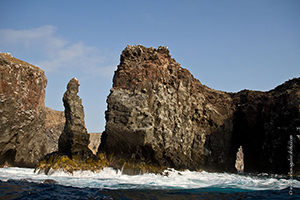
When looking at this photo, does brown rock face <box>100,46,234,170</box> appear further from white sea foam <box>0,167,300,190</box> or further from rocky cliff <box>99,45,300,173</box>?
white sea foam <box>0,167,300,190</box>

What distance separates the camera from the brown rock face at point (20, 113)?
32.3 m

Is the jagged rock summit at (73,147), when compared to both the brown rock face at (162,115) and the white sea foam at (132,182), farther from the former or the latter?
the brown rock face at (162,115)

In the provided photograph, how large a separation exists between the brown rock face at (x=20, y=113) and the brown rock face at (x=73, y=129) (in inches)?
388

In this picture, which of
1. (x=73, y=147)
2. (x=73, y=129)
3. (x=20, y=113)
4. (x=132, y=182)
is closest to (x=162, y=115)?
(x=73, y=129)

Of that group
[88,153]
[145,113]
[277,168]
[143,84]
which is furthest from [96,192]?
[277,168]

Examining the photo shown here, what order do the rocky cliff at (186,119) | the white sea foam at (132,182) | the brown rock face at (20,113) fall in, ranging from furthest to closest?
the brown rock face at (20,113) < the rocky cliff at (186,119) < the white sea foam at (132,182)

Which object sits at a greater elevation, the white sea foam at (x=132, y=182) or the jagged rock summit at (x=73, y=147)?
the jagged rock summit at (x=73, y=147)

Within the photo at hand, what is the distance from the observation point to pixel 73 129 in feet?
86.9

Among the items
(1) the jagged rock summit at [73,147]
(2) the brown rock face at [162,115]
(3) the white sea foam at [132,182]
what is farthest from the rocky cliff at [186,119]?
(3) the white sea foam at [132,182]

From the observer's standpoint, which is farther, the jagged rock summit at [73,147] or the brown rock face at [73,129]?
the brown rock face at [73,129]

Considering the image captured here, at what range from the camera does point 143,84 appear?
31.1 metres

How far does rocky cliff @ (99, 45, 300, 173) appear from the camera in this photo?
94.5 ft

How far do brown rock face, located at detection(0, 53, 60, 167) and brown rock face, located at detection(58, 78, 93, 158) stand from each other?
Result: 985cm

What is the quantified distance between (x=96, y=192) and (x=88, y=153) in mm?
12342
